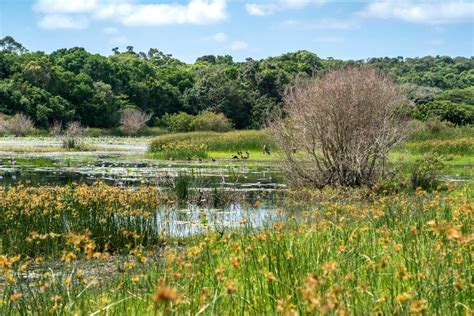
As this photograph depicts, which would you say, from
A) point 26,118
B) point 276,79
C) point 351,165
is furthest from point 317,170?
point 276,79

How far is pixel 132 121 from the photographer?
6750 cm

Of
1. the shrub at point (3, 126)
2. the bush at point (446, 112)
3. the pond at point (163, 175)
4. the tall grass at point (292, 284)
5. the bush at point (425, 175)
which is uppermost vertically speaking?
the bush at point (446, 112)

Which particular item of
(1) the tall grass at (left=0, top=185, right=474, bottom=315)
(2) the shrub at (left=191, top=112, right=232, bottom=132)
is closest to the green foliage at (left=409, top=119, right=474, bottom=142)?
(2) the shrub at (left=191, top=112, right=232, bottom=132)

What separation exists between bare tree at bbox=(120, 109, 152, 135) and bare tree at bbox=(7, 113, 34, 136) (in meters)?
11.6

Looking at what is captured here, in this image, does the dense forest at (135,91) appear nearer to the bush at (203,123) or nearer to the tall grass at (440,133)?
the bush at (203,123)

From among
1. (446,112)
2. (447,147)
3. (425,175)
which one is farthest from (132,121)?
(425,175)

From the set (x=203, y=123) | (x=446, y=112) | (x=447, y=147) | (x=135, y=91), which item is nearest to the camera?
(x=447, y=147)

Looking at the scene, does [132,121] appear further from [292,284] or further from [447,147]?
[292,284]

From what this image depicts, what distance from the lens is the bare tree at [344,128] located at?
17016mm

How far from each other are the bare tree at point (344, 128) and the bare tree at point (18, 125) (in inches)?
1671

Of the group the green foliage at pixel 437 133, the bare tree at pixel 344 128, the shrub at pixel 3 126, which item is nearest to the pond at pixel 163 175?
the bare tree at pixel 344 128

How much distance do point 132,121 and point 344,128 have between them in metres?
51.9

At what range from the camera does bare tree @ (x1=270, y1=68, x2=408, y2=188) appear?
17016mm

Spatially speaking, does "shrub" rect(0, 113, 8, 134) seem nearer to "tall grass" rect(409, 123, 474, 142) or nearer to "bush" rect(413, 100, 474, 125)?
"bush" rect(413, 100, 474, 125)
